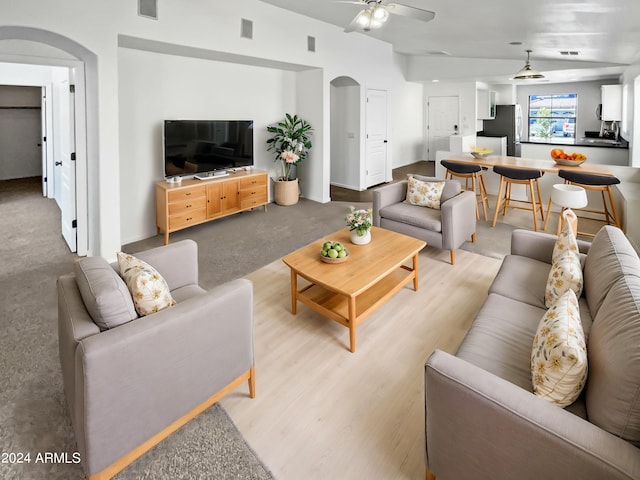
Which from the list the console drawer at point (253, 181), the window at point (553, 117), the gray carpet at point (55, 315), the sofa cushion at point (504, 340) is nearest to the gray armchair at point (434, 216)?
the gray carpet at point (55, 315)

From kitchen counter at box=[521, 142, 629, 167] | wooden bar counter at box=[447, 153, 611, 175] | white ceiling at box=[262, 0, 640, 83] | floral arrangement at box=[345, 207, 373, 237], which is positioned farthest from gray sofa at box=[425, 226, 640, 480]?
kitchen counter at box=[521, 142, 629, 167]

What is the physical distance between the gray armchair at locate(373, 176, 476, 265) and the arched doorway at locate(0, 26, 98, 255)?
3.15 metres

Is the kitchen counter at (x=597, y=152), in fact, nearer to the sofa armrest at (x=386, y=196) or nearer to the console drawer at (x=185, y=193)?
the sofa armrest at (x=386, y=196)

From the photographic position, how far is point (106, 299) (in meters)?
1.66

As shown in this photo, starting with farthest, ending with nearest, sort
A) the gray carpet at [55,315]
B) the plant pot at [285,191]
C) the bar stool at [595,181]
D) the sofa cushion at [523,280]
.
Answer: the plant pot at [285,191]
the bar stool at [595,181]
the sofa cushion at [523,280]
the gray carpet at [55,315]

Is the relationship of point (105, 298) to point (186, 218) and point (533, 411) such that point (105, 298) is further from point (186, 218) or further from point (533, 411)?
point (186, 218)

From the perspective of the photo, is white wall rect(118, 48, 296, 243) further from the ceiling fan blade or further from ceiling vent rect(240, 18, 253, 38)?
the ceiling fan blade

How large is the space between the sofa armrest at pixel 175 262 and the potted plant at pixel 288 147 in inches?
153

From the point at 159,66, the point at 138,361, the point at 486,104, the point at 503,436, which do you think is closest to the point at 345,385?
the point at 503,436

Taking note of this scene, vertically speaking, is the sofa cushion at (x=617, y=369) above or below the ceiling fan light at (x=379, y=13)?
below

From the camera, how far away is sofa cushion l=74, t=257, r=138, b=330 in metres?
1.66

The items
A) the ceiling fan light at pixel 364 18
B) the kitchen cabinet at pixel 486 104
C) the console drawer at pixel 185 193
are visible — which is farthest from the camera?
the kitchen cabinet at pixel 486 104

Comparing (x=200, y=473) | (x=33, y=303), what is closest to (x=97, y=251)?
(x=33, y=303)

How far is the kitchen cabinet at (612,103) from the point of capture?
748cm
